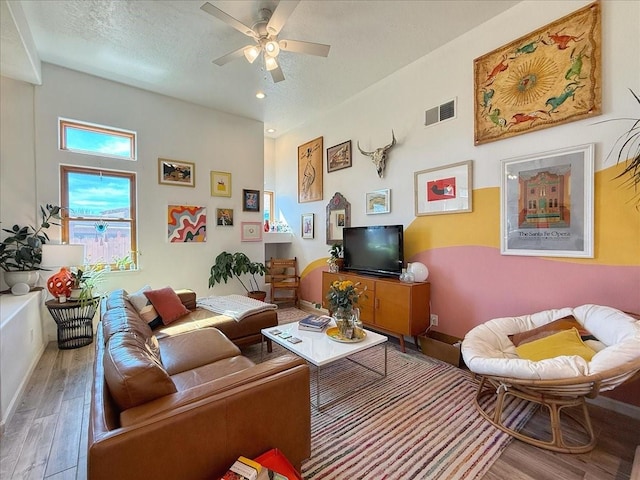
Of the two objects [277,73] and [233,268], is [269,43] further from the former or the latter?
[233,268]

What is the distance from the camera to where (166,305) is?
9.47 ft

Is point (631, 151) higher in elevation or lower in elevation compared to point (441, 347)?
higher

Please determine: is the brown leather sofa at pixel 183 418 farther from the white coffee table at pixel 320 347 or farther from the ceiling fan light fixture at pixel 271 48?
the ceiling fan light fixture at pixel 271 48

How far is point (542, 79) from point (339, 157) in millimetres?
2590

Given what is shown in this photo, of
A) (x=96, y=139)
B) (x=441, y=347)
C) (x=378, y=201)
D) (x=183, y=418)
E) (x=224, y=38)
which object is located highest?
(x=224, y=38)

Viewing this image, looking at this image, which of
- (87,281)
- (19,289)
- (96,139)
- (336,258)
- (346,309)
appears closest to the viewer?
(346,309)

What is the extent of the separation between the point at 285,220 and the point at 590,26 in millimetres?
4711

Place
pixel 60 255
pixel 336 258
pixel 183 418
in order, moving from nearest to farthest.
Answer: pixel 183 418 < pixel 60 255 < pixel 336 258

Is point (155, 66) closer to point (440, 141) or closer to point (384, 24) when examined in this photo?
point (384, 24)

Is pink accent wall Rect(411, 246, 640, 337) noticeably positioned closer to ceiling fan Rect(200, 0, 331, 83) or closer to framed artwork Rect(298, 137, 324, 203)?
framed artwork Rect(298, 137, 324, 203)

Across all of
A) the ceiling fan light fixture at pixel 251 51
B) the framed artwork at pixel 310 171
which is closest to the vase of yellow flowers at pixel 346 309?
the ceiling fan light fixture at pixel 251 51

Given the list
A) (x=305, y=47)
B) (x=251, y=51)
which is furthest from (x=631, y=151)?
(x=251, y=51)

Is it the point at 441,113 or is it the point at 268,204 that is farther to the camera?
the point at 268,204

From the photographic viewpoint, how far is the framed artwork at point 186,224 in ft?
14.1
